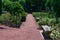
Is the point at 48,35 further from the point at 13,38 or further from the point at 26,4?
the point at 26,4

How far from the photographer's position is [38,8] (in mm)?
49375

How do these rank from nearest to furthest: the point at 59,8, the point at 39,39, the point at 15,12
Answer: the point at 39,39
the point at 59,8
the point at 15,12

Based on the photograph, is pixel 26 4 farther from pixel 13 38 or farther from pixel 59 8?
pixel 13 38

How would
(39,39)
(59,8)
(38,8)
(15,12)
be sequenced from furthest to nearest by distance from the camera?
(38,8) < (15,12) < (59,8) < (39,39)

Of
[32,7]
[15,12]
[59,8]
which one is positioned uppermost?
[59,8]

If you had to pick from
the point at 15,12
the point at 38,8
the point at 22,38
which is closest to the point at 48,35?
the point at 22,38

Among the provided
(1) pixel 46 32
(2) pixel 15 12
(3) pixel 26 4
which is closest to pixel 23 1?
(3) pixel 26 4

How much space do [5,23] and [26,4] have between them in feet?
108

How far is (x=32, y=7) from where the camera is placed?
50531 millimetres

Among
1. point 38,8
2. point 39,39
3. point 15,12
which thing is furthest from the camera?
point 38,8

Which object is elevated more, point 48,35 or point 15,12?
point 48,35

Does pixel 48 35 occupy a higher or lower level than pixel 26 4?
higher

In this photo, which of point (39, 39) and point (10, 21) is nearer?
point (39, 39)

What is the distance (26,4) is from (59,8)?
33917 millimetres
